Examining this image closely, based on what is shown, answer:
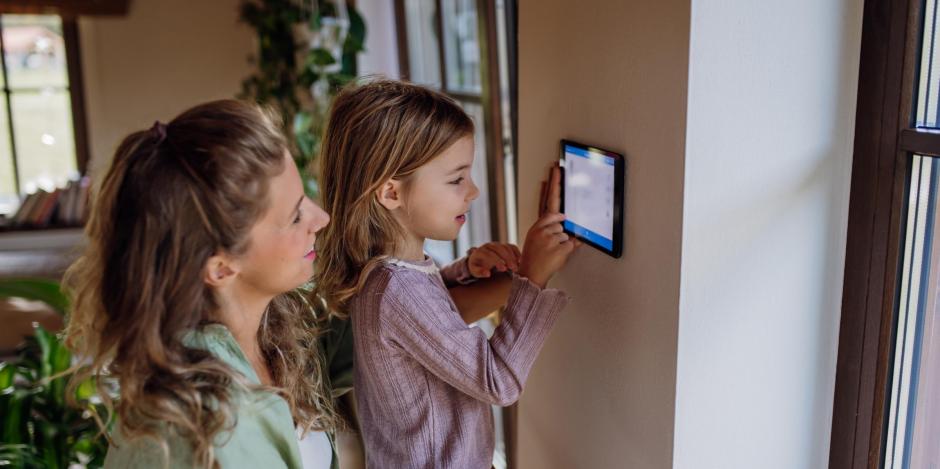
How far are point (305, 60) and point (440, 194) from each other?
141 inches

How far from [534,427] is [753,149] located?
0.79m

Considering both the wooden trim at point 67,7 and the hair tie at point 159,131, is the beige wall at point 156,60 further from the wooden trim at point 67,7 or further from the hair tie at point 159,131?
the hair tie at point 159,131

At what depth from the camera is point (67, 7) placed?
644 centimetres

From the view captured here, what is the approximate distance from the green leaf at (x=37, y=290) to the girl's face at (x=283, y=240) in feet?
3.16

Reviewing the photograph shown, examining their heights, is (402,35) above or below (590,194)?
above

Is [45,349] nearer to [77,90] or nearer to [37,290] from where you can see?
[37,290]

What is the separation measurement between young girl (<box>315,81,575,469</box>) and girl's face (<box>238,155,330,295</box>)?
0.47ft

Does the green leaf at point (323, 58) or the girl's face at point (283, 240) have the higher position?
the green leaf at point (323, 58)

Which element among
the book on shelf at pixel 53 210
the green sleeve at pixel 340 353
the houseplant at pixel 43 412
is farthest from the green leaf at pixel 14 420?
the book on shelf at pixel 53 210

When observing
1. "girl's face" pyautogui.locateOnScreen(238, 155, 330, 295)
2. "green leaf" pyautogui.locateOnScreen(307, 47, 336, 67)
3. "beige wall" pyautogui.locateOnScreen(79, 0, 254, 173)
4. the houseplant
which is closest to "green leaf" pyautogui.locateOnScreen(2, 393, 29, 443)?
the houseplant

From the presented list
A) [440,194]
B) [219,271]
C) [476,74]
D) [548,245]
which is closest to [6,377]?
[219,271]

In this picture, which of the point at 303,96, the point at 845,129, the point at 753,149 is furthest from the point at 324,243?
the point at 303,96

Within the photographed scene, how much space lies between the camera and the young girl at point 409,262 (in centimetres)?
126

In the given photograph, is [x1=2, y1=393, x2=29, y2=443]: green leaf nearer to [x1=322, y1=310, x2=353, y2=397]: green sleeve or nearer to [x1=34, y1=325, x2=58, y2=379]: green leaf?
[x1=34, y1=325, x2=58, y2=379]: green leaf
